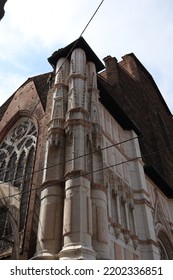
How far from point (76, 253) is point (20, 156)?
22.3 feet

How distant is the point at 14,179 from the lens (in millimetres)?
11062

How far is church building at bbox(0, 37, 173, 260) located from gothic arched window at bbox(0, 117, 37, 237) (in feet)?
0.15

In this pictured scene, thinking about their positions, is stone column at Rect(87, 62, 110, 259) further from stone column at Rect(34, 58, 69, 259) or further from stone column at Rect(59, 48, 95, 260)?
stone column at Rect(34, 58, 69, 259)

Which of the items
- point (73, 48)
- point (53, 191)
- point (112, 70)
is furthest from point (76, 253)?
point (112, 70)

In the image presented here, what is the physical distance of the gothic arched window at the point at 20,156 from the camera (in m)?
10.3

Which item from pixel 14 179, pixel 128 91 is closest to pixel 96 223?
pixel 14 179

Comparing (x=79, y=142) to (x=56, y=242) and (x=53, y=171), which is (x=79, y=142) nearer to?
(x=53, y=171)

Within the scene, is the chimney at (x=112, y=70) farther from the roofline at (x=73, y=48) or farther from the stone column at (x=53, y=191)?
the stone column at (x=53, y=191)

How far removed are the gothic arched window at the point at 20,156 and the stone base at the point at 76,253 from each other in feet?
10.5

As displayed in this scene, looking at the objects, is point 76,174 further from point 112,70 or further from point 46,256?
point 112,70

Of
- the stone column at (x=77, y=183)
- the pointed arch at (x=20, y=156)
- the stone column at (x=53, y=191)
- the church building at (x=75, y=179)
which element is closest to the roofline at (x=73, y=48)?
the church building at (x=75, y=179)

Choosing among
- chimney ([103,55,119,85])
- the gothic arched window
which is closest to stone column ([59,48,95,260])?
the gothic arched window

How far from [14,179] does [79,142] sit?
3.91 m

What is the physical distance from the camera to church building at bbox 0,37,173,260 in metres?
7.02
